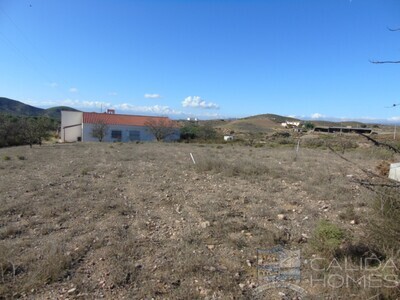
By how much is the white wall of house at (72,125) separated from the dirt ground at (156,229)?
129ft

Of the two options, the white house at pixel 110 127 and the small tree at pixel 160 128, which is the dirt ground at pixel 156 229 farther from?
the white house at pixel 110 127

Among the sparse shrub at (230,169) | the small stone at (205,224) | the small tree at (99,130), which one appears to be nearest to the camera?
the small stone at (205,224)

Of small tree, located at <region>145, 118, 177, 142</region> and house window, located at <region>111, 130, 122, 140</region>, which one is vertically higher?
small tree, located at <region>145, 118, 177, 142</region>

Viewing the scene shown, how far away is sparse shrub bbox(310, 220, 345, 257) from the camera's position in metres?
3.81

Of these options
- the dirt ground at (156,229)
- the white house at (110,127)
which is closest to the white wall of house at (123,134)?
the white house at (110,127)

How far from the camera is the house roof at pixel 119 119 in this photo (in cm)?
4546

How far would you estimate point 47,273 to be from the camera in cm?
348

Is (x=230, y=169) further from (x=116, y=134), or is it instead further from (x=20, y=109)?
(x=20, y=109)

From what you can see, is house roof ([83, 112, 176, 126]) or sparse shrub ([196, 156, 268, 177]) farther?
house roof ([83, 112, 176, 126])

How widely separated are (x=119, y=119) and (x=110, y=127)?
2.97m

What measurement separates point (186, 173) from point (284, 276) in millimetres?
7123

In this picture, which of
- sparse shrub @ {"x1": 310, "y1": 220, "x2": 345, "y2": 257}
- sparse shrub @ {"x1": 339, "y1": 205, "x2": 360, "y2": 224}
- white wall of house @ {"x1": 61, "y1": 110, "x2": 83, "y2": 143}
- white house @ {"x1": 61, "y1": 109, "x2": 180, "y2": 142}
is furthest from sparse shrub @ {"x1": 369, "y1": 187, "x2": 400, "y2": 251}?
white wall of house @ {"x1": 61, "y1": 110, "x2": 83, "y2": 143}

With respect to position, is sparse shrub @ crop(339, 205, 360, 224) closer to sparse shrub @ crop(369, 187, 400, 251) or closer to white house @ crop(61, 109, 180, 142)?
sparse shrub @ crop(369, 187, 400, 251)

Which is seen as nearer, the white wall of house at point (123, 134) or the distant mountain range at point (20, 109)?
the white wall of house at point (123, 134)
